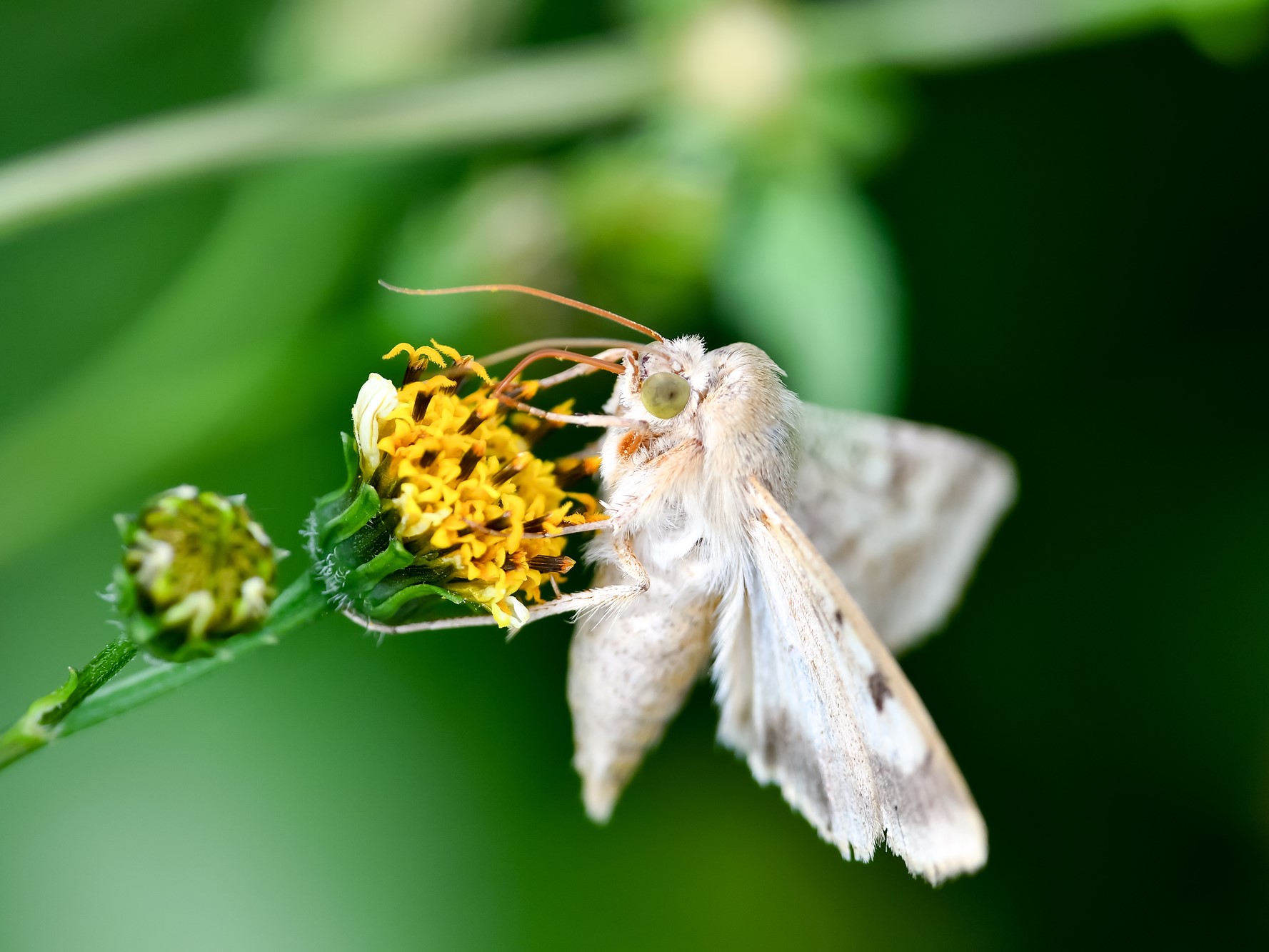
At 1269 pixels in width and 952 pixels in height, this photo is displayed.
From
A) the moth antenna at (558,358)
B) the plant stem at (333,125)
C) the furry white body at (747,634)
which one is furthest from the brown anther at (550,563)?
the plant stem at (333,125)

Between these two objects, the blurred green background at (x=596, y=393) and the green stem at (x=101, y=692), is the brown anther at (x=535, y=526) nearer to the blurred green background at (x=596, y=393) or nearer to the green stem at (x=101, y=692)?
the green stem at (x=101, y=692)

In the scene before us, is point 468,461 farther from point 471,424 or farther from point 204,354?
point 204,354

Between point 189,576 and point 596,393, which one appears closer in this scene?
point 189,576

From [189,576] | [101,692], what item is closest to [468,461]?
[189,576]

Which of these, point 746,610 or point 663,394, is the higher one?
point 663,394

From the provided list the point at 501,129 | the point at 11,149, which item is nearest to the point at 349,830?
the point at 501,129

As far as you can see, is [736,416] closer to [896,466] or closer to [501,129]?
[896,466]

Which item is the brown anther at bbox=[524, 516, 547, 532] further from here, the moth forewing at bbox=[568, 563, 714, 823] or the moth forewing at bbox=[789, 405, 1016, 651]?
the moth forewing at bbox=[789, 405, 1016, 651]
